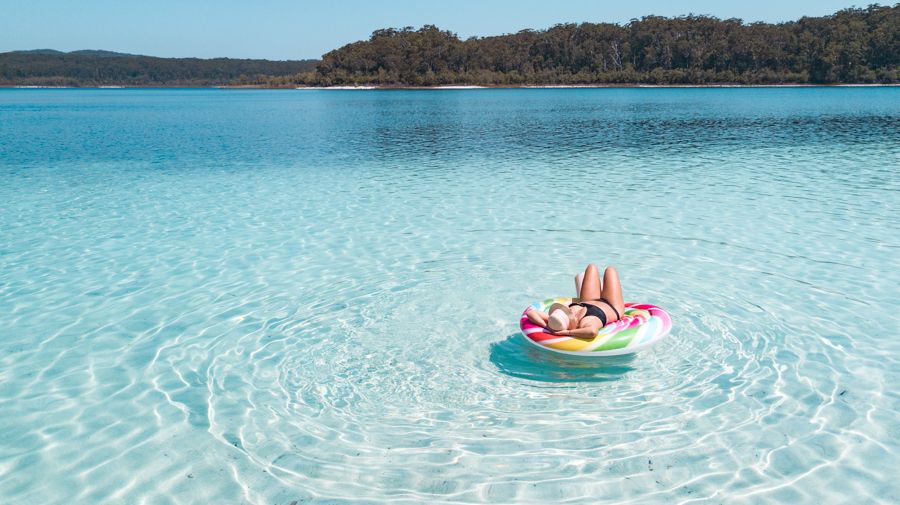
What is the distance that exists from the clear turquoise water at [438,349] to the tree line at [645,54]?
117m

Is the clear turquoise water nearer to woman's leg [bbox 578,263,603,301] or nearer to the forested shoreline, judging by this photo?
woman's leg [bbox 578,263,603,301]

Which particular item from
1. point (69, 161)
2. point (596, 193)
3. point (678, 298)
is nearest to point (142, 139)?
point (69, 161)

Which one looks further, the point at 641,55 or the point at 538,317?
the point at 641,55

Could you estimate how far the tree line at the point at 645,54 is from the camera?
375 feet

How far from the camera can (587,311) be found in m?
5.86

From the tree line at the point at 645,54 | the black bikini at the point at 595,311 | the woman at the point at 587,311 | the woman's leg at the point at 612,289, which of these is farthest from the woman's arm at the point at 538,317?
the tree line at the point at 645,54

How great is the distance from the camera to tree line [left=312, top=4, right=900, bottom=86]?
114375mm

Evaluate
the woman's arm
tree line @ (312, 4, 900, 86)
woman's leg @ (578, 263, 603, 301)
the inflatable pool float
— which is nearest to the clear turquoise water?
the inflatable pool float

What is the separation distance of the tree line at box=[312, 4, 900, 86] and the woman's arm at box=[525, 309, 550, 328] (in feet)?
411

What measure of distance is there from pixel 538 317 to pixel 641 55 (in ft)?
488

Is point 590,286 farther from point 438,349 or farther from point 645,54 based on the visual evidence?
point 645,54

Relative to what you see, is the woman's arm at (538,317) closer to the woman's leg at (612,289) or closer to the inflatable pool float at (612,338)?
the inflatable pool float at (612,338)

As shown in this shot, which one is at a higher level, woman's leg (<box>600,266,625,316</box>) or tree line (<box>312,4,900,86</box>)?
tree line (<box>312,4,900,86</box>)

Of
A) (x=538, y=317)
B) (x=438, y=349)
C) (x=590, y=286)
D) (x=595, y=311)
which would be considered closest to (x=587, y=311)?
(x=595, y=311)
